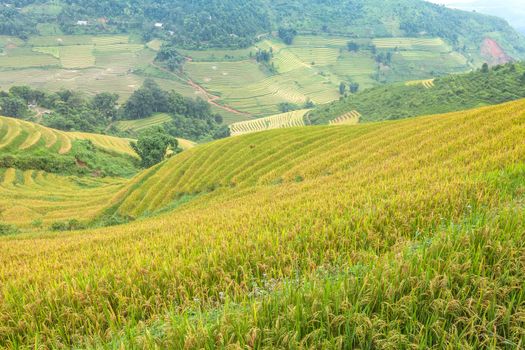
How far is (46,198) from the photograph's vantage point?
3947 centimetres

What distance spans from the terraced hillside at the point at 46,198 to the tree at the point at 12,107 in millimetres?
62647

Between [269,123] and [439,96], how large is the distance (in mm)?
64704

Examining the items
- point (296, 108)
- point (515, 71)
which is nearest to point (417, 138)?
point (515, 71)

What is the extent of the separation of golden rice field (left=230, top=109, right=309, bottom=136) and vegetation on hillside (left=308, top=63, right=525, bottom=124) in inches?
283

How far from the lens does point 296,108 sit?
161 meters

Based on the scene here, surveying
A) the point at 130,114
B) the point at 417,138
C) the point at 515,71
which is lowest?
the point at 130,114

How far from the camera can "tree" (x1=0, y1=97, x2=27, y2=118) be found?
96750 mm

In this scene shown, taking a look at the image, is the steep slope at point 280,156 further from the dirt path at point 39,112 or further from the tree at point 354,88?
the tree at point 354,88

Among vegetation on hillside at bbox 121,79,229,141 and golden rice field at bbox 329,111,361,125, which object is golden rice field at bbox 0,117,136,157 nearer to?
vegetation on hillside at bbox 121,79,229,141

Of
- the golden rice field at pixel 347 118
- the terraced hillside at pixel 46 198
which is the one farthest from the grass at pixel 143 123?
the terraced hillside at pixel 46 198

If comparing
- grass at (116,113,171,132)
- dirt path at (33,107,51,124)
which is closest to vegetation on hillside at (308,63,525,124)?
grass at (116,113,171,132)

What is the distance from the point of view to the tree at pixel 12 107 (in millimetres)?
96750

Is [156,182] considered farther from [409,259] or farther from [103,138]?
[103,138]

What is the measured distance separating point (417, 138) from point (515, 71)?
348ft
